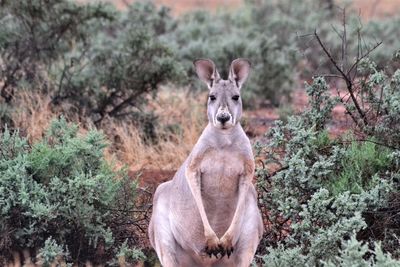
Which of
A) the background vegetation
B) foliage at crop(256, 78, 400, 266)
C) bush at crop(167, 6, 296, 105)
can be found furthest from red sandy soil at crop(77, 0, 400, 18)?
foliage at crop(256, 78, 400, 266)

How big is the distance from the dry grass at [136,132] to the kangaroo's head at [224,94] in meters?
3.24

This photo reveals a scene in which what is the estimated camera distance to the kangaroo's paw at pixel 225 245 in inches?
220

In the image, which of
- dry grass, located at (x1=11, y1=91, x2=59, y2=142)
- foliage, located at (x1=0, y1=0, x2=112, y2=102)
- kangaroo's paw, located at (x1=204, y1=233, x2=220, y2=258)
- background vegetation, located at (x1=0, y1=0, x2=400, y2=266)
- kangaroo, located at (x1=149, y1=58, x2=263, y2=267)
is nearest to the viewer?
kangaroo's paw, located at (x1=204, y1=233, x2=220, y2=258)

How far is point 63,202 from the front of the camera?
6703 millimetres

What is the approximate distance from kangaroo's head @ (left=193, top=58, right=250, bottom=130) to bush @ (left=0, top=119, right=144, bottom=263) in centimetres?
118

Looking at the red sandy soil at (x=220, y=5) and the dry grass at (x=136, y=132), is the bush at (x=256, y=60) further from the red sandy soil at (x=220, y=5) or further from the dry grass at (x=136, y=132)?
the red sandy soil at (x=220, y=5)

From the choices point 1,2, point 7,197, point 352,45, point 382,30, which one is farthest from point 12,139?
point 382,30

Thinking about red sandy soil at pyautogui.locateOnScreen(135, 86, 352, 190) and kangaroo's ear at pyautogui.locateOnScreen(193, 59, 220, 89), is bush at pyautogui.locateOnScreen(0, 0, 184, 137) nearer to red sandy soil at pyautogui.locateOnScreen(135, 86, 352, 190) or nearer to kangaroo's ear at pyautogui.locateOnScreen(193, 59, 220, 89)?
red sandy soil at pyautogui.locateOnScreen(135, 86, 352, 190)

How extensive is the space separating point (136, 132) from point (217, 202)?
473 centimetres

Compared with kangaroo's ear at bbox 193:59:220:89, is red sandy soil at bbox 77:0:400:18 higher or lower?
higher

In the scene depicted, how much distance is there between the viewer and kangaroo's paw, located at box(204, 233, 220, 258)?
558 cm

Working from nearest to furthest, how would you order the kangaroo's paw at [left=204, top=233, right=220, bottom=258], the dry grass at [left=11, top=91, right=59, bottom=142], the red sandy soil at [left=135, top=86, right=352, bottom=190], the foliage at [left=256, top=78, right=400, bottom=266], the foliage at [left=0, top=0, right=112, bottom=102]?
the kangaroo's paw at [left=204, top=233, right=220, bottom=258], the foliage at [left=256, top=78, right=400, bottom=266], the red sandy soil at [left=135, top=86, right=352, bottom=190], the dry grass at [left=11, top=91, right=59, bottom=142], the foliage at [left=0, top=0, right=112, bottom=102]

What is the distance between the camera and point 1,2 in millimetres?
11141

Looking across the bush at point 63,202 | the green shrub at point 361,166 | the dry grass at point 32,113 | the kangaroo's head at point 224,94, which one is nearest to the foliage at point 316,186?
the green shrub at point 361,166
